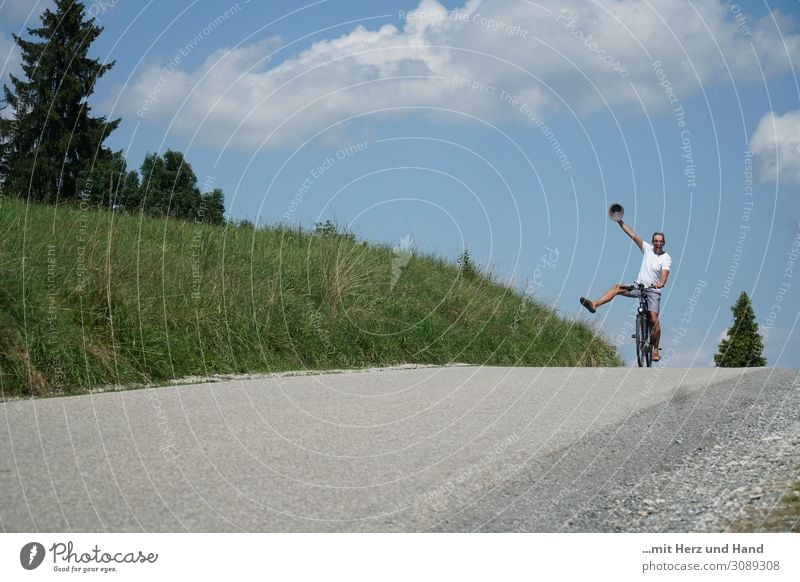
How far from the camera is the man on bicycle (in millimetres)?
13477

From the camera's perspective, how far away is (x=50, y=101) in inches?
1068

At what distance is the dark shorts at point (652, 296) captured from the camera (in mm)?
13789

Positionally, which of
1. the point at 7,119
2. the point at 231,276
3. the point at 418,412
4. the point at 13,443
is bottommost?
the point at 13,443

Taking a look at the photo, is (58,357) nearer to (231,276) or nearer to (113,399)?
(113,399)

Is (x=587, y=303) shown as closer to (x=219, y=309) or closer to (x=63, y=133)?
(x=219, y=309)

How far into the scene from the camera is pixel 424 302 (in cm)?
1877

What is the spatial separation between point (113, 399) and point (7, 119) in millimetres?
22830

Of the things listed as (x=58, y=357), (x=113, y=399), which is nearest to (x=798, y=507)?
(x=113, y=399)

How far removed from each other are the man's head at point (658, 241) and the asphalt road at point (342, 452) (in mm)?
3049

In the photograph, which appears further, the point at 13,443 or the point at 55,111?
the point at 55,111
